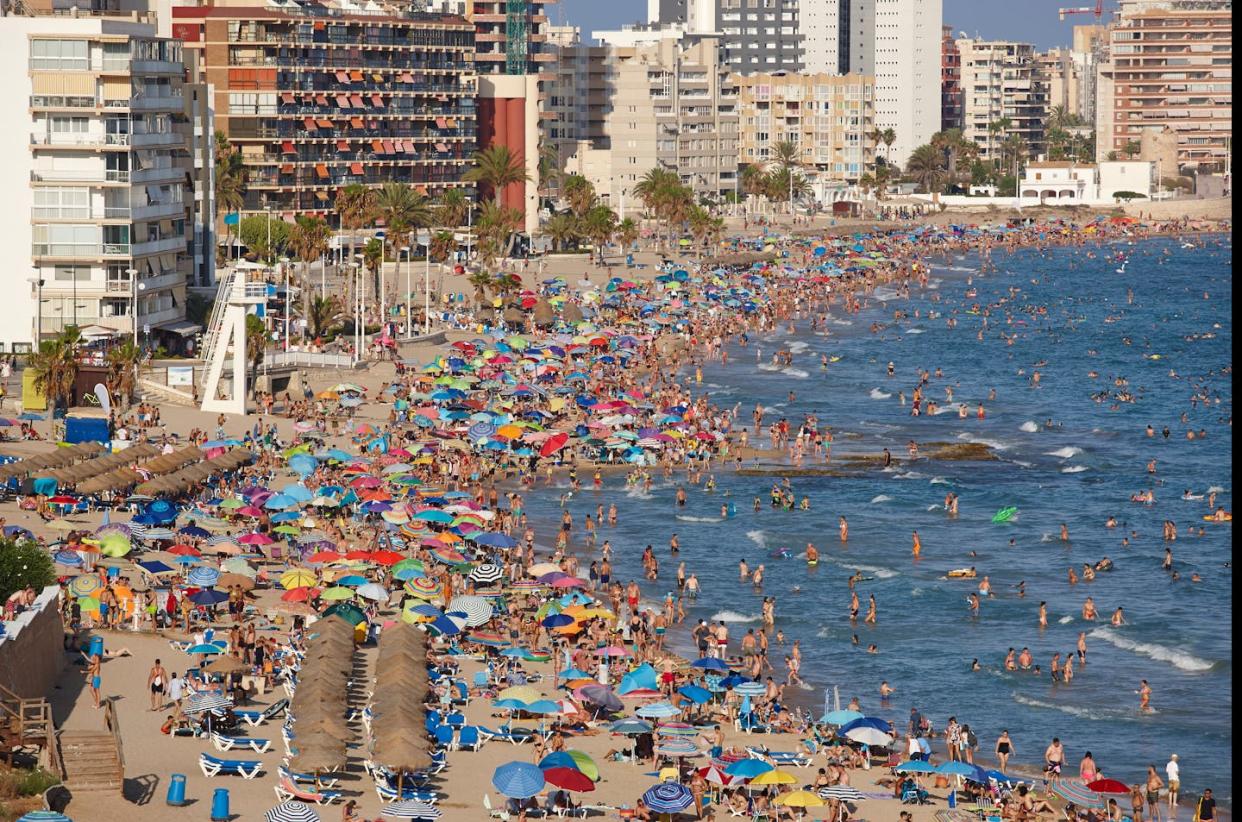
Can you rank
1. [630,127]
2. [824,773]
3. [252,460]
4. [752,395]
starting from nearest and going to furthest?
1. [824,773]
2. [252,460]
3. [752,395]
4. [630,127]

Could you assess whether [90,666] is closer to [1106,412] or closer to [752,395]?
[752,395]

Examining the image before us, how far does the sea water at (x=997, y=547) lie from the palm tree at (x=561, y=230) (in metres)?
36.8

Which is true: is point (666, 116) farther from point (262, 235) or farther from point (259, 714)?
point (259, 714)

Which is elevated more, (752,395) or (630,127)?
(630,127)

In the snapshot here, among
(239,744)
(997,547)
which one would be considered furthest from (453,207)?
(239,744)

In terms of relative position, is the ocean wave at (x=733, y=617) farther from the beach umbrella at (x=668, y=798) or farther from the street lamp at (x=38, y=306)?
the street lamp at (x=38, y=306)

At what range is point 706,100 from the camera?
642ft

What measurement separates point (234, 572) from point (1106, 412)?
5337cm

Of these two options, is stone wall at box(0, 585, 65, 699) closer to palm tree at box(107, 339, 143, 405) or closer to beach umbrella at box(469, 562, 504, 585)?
beach umbrella at box(469, 562, 504, 585)

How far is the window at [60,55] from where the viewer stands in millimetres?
73000

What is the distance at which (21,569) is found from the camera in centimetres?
3947

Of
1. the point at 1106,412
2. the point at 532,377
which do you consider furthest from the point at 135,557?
the point at 1106,412

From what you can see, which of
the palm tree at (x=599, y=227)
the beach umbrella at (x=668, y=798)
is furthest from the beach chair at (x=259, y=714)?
the palm tree at (x=599, y=227)

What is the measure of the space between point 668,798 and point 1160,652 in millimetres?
18557
